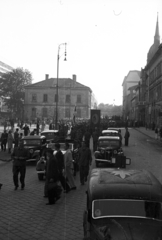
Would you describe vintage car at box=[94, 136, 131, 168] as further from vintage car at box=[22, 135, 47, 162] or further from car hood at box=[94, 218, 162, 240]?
car hood at box=[94, 218, 162, 240]

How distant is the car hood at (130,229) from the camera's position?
440cm

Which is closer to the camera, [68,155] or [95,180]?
[95,180]

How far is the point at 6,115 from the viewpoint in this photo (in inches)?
3241

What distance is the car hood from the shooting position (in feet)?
14.4

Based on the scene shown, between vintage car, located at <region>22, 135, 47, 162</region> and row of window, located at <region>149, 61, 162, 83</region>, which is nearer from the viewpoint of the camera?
vintage car, located at <region>22, 135, 47, 162</region>

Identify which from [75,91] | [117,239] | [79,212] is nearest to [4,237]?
[79,212]

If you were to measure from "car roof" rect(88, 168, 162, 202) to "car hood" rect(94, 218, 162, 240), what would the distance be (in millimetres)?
377

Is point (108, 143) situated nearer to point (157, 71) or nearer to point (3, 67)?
point (157, 71)

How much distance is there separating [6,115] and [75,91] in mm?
19493

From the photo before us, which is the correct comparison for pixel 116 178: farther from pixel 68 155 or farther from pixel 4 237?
pixel 68 155

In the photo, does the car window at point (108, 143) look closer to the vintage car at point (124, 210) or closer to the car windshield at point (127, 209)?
the vintage car at point (124, 210)

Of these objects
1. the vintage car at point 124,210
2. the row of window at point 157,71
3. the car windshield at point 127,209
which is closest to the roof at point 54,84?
the row of window at point 157,71

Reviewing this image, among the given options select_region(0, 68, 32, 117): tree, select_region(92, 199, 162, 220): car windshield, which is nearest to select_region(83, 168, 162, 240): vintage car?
select_region(92, 199, 162, 220): car windshield

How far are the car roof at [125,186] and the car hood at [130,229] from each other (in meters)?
0.38
